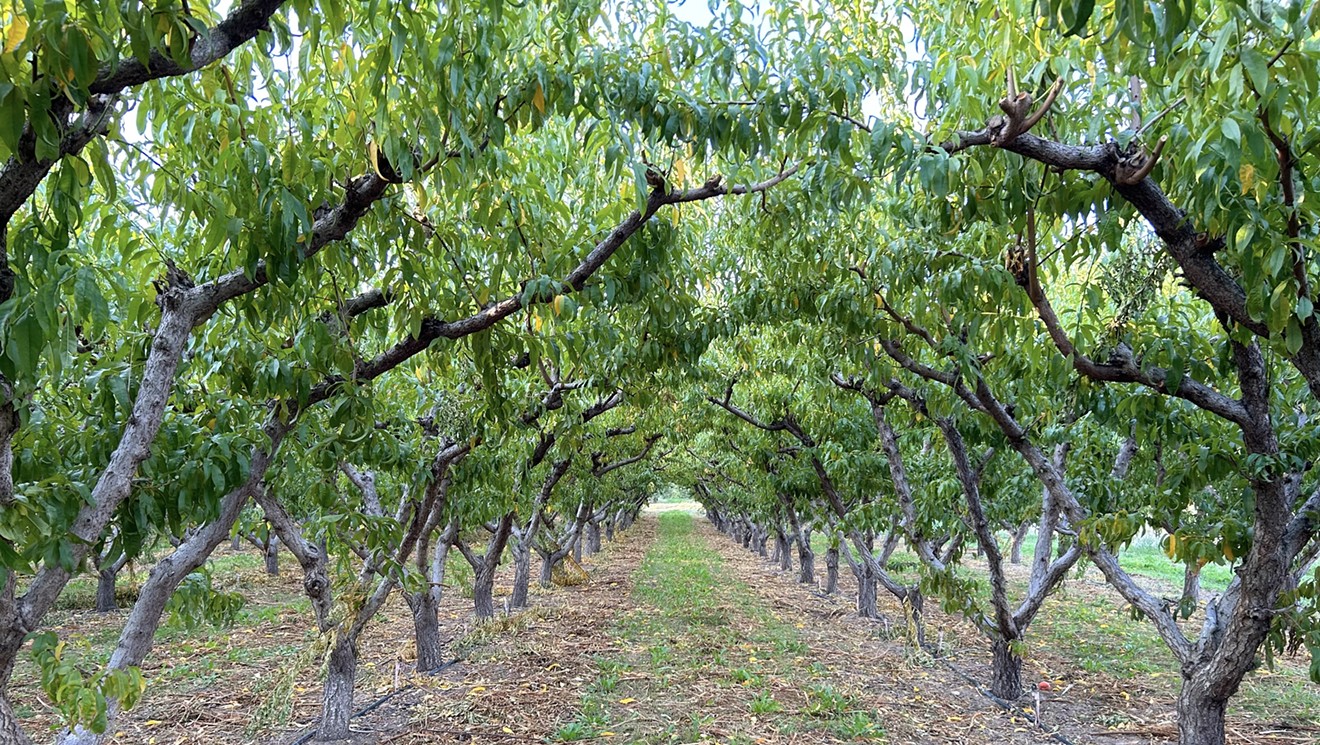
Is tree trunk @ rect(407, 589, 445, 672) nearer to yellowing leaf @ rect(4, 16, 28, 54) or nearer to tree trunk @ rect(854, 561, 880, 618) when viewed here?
tree trunk @ rect(854, 561, 880, 618)

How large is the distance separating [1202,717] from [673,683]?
5.51 m

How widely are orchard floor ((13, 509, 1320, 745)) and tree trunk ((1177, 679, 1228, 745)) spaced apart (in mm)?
2765

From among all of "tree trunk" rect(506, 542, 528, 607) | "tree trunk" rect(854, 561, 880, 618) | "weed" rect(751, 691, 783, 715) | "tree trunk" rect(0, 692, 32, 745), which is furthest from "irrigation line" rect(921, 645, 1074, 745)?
"tree trunk" rect(0, 692, 32, 745)

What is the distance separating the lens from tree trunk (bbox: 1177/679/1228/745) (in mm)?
4152

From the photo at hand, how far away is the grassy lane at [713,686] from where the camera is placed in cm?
693

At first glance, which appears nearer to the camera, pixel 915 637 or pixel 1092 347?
pixel 1092 347

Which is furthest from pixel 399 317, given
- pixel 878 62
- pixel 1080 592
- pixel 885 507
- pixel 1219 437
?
pixel 1080 592

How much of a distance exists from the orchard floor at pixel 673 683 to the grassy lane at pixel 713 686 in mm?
29

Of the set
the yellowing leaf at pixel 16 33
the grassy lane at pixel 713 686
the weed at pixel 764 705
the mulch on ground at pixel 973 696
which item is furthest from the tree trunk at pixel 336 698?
the yellowing leaf at pixel 16 33

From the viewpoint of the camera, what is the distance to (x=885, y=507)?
9.59m


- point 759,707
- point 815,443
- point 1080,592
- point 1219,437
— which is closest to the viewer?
point 1219,437

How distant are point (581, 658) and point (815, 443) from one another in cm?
431

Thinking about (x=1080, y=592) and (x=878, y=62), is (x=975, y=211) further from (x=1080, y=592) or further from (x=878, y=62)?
(x=1080, y=592)

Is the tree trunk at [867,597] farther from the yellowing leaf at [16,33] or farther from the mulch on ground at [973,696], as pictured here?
the yellowing leaf at [16,33]
